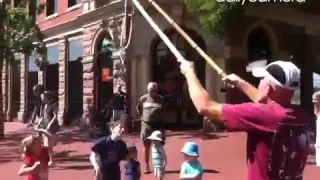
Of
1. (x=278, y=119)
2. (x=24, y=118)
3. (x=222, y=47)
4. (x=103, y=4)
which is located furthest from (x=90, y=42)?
(x=278, y=119)

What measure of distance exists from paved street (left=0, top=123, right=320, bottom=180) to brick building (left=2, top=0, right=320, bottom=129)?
2428 mm

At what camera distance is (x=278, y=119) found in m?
2.57

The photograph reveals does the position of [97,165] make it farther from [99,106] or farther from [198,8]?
[99,106]

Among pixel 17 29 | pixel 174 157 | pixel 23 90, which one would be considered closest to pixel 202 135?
pixel 174 157

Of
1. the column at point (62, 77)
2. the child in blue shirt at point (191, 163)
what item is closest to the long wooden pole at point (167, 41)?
the child in blue shirt at point (191, 163)

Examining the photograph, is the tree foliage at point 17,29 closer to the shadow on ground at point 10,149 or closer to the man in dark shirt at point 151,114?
the shadow on ground at point 10,149

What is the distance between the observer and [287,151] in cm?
262

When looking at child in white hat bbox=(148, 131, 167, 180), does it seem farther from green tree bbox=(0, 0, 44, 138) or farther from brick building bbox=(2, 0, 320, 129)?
green tree bbox=(0, 0, 44, 138)

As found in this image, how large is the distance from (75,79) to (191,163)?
17.7m

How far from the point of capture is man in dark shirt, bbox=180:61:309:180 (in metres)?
2.58

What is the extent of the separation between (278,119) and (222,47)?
48.8ft

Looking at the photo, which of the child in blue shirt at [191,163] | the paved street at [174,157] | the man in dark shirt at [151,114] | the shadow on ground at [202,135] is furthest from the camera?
the shadow on ground at [202,135]

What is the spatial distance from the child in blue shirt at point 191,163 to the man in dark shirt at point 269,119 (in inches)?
138

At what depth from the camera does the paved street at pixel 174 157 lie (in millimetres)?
10227
